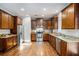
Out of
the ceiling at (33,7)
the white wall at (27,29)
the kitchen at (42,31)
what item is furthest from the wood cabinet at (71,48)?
the white wall at (27,29)

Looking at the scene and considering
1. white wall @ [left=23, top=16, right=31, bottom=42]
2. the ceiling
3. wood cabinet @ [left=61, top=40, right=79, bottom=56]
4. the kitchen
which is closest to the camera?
wood cabinet @ [left=61, top=40, right=79, bottom=56]

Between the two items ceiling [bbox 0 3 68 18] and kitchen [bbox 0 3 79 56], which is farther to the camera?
ceiling [bbox 0 3 68 18]

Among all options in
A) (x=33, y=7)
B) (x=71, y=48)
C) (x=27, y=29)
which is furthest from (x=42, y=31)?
(x=71, y=48)

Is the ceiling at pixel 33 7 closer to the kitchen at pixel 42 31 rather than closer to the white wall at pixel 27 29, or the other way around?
the kitchen at pixel 42 31

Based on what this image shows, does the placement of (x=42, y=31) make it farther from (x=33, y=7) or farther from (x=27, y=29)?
(x=33, y=7)

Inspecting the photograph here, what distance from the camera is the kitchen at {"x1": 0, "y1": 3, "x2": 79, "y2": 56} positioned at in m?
4.86

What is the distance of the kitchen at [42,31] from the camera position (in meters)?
4.86

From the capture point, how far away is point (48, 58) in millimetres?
3193

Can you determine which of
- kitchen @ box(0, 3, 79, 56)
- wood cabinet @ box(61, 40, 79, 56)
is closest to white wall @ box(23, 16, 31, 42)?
kitchen @ box(0, 3, 79, 56)

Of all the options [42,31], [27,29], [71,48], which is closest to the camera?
[71,48]

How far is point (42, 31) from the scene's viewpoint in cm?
1344

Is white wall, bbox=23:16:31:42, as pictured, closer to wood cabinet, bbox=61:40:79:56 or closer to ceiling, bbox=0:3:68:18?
ceiling, bbox=0:3:68:18

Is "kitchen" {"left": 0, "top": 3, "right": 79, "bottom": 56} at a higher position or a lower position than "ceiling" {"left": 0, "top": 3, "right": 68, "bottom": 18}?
lower

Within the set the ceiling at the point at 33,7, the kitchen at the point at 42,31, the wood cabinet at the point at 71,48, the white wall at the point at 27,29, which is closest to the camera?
the wood cabinet at the point at 71,48
